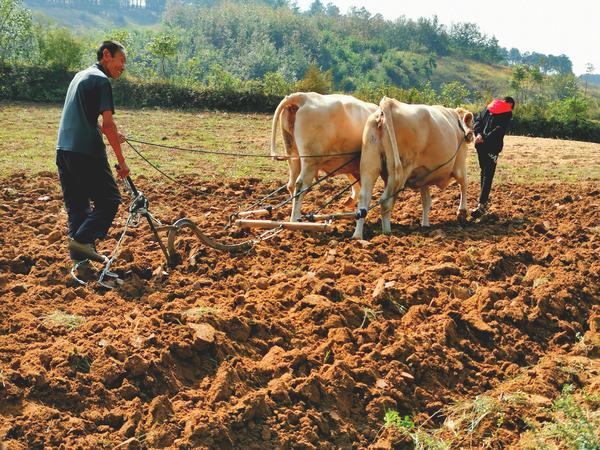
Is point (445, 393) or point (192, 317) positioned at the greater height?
point (192, 317)

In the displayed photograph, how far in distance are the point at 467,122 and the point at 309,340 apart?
604 centimetres

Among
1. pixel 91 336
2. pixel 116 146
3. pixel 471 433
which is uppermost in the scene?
pixel 116 146

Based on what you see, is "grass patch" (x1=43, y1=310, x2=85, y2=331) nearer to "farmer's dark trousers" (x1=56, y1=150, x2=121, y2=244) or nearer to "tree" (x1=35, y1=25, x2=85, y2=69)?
"farmer's dark trousers" (x1=56, y1=150, x2=121, y2=244)

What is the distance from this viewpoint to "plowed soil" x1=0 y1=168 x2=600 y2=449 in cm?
500

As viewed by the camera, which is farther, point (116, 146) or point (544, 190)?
point (544, 190)

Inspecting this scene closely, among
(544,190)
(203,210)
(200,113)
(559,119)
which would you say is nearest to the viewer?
(203,210)

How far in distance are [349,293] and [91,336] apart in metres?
2.61

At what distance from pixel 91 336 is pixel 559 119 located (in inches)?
1059

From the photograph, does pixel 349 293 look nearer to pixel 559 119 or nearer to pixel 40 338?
pixel 40 338

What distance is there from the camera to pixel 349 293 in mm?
7277

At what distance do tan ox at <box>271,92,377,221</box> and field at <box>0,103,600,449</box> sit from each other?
36.9 inches

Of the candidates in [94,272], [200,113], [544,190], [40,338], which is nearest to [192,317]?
[40,338]

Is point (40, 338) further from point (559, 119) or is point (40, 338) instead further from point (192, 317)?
point (559, 119)

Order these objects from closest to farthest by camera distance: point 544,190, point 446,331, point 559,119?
point 446,331 → point 544,190 → point 559,119
